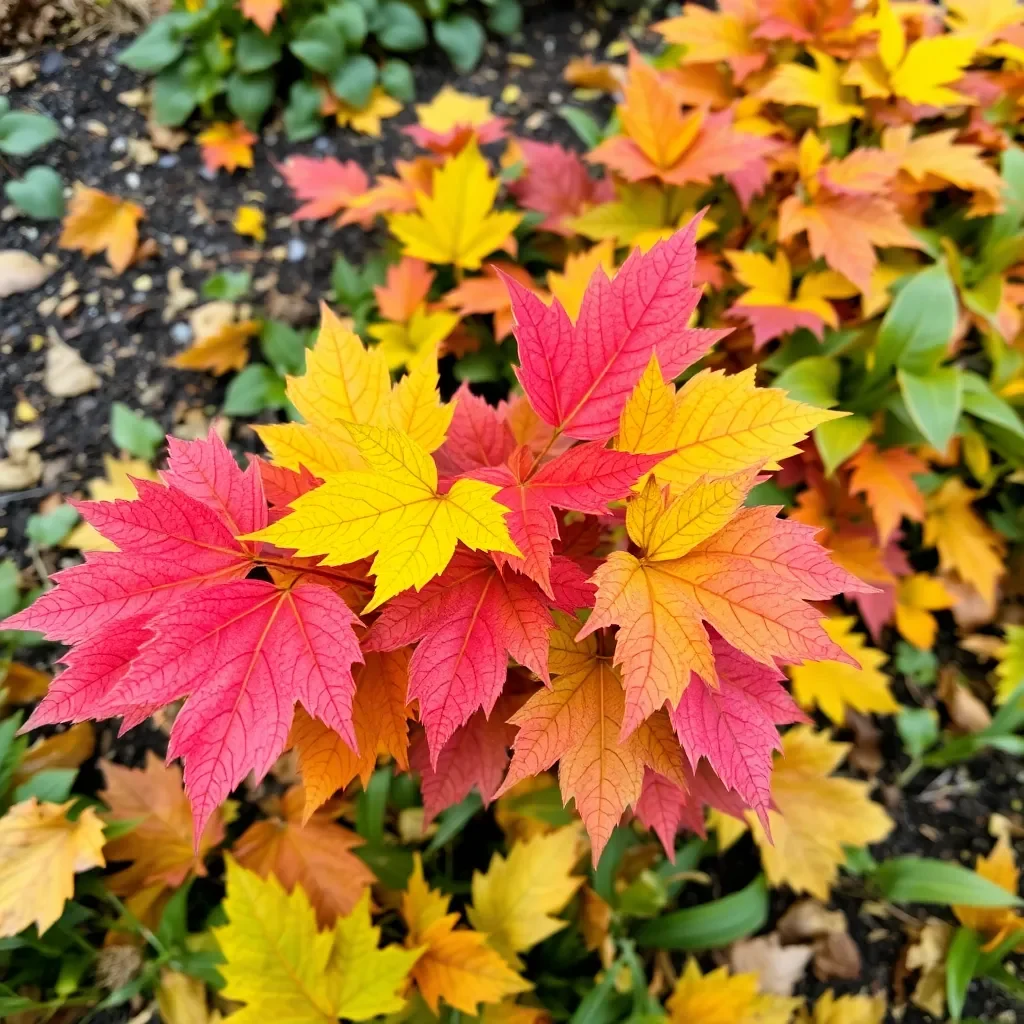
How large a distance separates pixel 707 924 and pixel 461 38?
268 centimetres

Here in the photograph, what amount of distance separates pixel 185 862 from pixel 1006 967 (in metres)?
1.81

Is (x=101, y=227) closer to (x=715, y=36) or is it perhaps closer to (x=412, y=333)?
(x=412, y=333)

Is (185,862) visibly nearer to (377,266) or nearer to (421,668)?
(421,668)

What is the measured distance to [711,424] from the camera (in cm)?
81

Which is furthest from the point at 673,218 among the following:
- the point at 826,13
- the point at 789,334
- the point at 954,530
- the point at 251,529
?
the point at 251,529

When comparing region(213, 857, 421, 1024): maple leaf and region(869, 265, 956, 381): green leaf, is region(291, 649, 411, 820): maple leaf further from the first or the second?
region(869, 265, 956, 381): green leaf

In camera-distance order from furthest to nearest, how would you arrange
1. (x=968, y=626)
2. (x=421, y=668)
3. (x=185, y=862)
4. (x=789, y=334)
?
(x=968, y=626) < (x=789, y=334) < (x=185, y=862) < (x=421, y=668)

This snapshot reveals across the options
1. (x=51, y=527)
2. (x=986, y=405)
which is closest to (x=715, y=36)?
(x=986, y=405)

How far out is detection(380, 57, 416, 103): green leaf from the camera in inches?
93.8

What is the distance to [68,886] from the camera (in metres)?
1.23

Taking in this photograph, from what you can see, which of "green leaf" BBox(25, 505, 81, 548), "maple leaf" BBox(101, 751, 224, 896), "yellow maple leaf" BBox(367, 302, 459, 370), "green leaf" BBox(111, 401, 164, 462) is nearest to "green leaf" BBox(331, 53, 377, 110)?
"yellow maple leaf" BBox(367, 302, 459, 370)

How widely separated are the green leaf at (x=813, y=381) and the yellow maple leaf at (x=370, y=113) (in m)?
1.56

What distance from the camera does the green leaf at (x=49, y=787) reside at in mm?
1342

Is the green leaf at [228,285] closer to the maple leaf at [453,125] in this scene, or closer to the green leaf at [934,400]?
the maple leaf at [453,125]
